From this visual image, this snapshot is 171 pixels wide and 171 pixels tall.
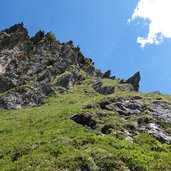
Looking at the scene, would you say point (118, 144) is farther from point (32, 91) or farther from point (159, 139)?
point (32, 91)

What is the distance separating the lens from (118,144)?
38.2 m

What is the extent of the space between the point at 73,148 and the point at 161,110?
20.9 meters

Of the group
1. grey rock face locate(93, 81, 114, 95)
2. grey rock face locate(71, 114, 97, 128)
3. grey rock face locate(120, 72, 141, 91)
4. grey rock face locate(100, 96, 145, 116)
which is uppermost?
grey rock face locate(120, 72, 141, 91)

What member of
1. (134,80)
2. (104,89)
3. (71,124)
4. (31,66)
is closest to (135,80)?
(134,80)

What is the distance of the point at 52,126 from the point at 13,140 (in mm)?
6317

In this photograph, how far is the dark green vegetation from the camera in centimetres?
3275

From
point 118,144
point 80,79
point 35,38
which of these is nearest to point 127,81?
point 80,79

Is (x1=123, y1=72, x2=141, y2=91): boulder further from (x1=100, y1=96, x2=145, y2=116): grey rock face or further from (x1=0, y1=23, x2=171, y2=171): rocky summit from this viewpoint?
(x1=100, y1=96, x2=145, y2=116): grey rock face

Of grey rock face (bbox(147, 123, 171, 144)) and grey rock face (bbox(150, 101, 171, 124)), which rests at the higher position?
grey rock face (bbox(150, 101, 171, 124))

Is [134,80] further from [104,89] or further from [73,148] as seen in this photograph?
[73,148]

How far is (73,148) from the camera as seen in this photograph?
3603 cm

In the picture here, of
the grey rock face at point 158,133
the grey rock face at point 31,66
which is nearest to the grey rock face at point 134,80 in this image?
the grey rock face at point 31,66

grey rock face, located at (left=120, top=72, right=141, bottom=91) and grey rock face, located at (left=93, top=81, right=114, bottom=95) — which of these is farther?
grey rock face, located at (left=120, top=72, right=141, bottom=91)

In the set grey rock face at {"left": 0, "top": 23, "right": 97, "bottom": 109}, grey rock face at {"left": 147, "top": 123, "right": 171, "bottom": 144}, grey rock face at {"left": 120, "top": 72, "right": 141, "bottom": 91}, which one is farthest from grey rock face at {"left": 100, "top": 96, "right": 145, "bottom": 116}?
grey rock face at {"left": 120, "top": 72, "right": 141, "bottom": 91}
